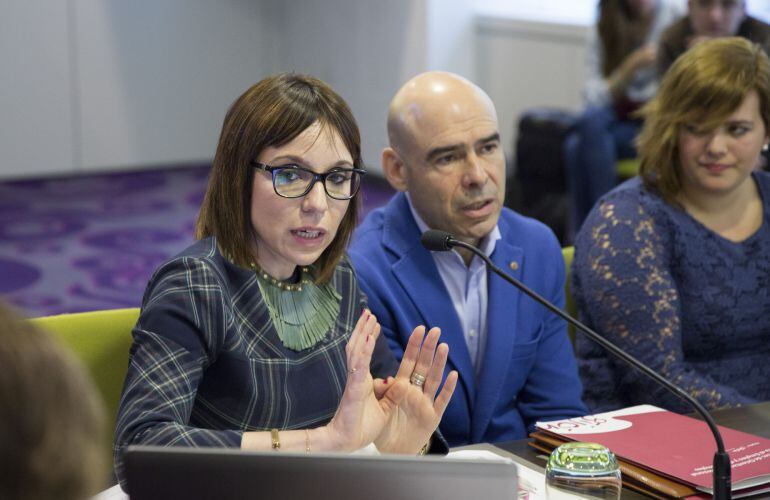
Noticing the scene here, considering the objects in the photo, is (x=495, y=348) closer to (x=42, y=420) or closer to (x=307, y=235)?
(x=307, y=235)

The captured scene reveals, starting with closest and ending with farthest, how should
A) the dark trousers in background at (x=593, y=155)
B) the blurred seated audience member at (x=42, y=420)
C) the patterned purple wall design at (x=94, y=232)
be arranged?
the blurred seated audience member at (x=42, y=420) → the dark trousers in background at (x=593, y=155) → the patterned purple wall design at (x=94, y=232)

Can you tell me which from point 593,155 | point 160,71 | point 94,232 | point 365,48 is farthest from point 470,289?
point 160,71

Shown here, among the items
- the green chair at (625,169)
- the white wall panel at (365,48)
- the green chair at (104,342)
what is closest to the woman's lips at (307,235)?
the green chair at (104,342)

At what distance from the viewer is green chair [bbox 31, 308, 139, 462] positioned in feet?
6.95

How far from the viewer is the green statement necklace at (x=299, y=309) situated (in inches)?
78.8

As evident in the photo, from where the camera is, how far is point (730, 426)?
Answer: 2084 mm

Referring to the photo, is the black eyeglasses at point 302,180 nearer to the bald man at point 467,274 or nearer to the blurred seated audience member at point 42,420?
the bald man at point 467,274

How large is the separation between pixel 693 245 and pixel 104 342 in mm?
1360

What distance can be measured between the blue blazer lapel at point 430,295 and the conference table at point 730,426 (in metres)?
0.37

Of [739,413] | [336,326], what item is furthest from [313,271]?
[739,413]

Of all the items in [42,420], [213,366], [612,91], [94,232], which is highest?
[42,420]

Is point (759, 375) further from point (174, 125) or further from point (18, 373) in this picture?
point (174, 125)

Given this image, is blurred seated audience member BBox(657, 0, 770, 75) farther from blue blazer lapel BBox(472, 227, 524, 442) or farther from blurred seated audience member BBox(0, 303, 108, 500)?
blurred seated audience member BBox(0, 303, 108, 500)

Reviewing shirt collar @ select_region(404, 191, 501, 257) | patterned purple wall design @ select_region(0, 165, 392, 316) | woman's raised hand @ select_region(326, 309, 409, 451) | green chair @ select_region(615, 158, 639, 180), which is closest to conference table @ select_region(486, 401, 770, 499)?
woman's raised hand @ select_region(326, 309, 409, 451)
